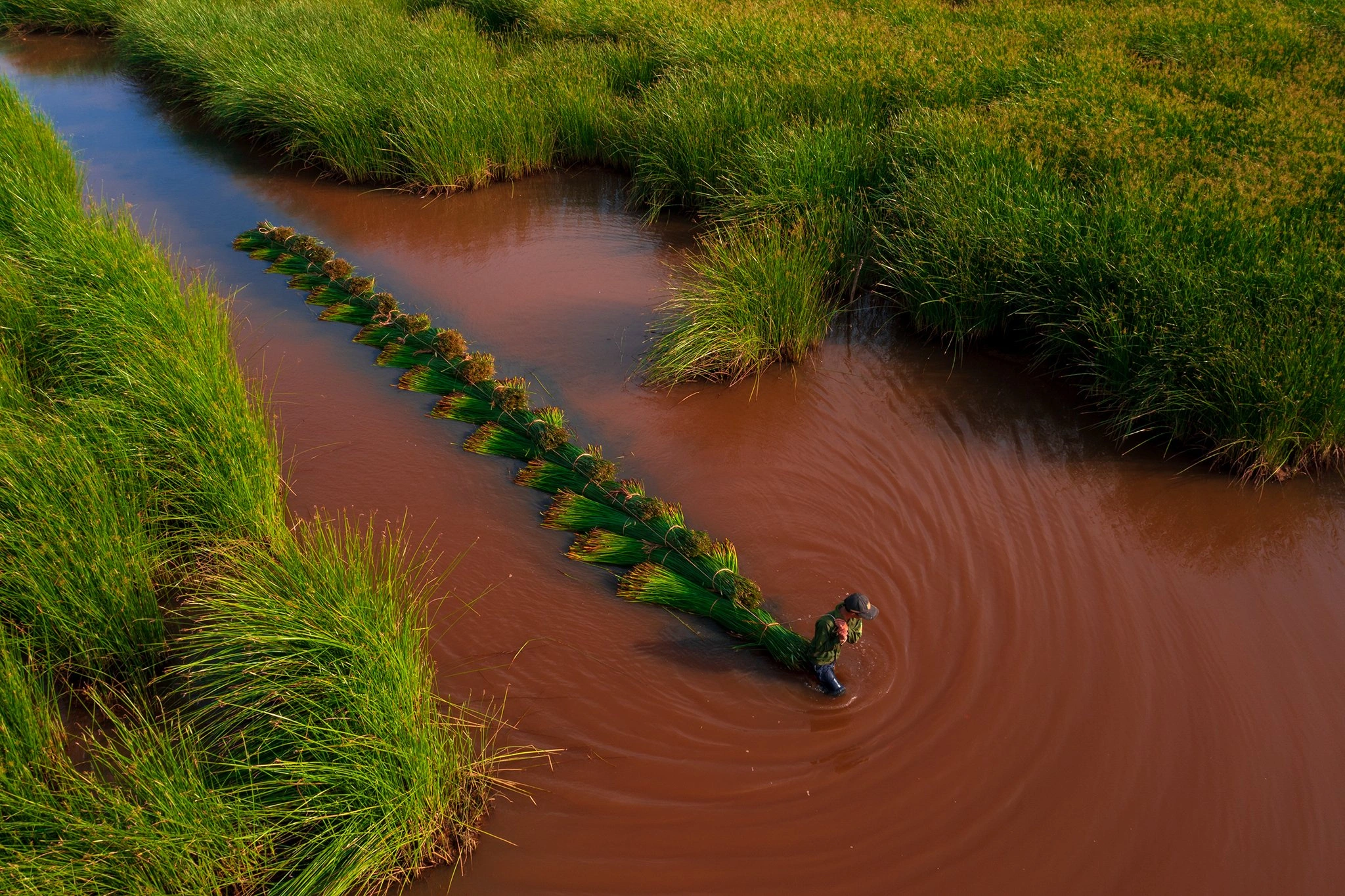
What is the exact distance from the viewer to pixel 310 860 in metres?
2.69

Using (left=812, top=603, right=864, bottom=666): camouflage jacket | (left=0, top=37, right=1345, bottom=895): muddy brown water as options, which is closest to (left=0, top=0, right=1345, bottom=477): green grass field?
(left=0, top=37, right=1345, bottom=895): muddy brown water

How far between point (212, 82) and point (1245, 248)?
29.7ft

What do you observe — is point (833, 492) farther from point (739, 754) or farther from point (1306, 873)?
point (1306, 873)

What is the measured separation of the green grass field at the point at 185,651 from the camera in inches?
100.0

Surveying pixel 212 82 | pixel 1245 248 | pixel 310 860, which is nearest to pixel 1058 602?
pixel 1245 248

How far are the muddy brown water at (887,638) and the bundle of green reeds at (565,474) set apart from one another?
11 cm

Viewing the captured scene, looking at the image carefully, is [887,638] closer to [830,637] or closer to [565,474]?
[830,637]

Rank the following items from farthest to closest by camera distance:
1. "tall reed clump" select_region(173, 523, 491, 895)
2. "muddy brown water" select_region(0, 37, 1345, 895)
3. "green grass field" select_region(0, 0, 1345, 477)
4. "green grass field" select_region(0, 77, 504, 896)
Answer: "green grass field" select_region(0, 0, 1345, 477) → "muddy brown water" select_region(0, 37, 1345, 895) → "tall reed clump" select_region(173, 523, 491, 895) → "green grass field" select_region(0, 77, 504, 896)

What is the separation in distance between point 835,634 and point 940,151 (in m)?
4.03

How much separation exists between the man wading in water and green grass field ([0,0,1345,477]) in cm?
227

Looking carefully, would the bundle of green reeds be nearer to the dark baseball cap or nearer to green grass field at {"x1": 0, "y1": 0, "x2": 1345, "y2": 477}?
the dark baseball cap

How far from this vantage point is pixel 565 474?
14.8ft

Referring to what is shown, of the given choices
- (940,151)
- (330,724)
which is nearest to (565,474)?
(330,724)

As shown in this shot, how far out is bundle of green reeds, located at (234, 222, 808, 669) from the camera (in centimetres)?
369
